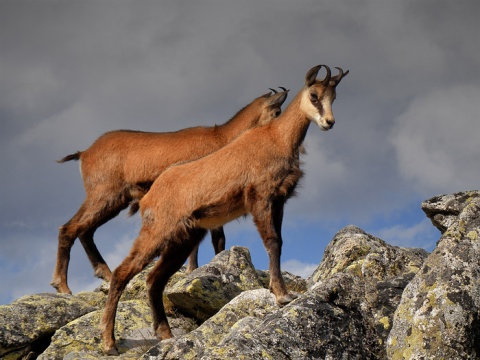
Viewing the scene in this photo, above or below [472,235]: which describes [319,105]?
above

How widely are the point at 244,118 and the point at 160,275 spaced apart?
511 cm

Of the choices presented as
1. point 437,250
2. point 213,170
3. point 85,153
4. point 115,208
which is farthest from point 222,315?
point 85,153

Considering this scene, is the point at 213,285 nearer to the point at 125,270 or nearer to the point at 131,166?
the point at 125,270

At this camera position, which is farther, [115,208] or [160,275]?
[115,208]

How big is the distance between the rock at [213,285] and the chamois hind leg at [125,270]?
0.98 m

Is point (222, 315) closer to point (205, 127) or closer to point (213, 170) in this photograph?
point (213, 170)

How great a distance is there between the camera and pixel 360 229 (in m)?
11.9

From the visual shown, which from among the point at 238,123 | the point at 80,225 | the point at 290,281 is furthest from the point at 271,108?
the point at 80,225

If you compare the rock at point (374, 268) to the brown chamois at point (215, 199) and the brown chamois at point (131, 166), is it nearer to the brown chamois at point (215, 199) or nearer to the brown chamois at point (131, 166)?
the brown chamois at point (215, 199)

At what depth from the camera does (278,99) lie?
14203mm

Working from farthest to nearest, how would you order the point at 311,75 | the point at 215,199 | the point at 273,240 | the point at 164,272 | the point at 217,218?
the point at 311,75 < the point at 164,272 < the point at 217,218 < the point at 215,199 < the point at 273,240

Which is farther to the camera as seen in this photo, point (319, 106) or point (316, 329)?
point (319, 106)

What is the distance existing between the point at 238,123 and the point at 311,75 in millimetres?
4044

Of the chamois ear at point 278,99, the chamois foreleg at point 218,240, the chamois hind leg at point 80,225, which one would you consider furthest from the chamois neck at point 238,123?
the chamois hind leg at point 80,225
